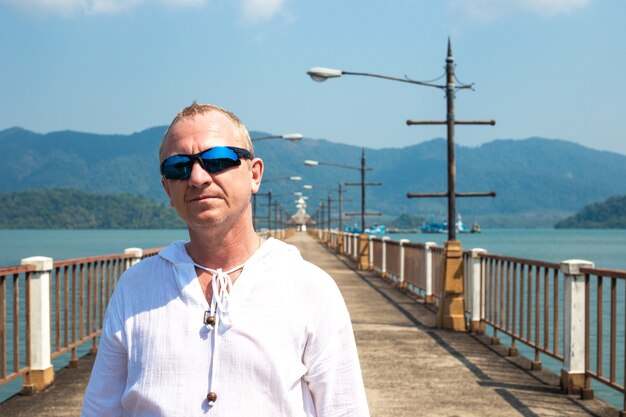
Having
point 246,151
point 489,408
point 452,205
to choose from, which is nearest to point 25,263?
point 489,408

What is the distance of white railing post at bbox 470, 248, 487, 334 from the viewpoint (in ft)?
41.8

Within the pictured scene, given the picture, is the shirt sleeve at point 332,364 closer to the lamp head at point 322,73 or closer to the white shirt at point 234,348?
the white shirt at point 234,348

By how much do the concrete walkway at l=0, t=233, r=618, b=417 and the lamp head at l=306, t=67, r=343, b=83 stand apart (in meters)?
8.04

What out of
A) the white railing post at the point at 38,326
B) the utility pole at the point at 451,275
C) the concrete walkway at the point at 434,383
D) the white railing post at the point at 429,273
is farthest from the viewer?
the white railing post at the point at 429,273

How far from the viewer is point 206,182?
227 centimetres

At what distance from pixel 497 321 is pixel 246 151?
10112 millimetres

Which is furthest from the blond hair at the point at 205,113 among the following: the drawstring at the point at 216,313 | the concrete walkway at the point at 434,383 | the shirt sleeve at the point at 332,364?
the concrete walkway at the point at 434,383

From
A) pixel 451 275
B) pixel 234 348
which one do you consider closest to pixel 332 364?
pixel 234 348

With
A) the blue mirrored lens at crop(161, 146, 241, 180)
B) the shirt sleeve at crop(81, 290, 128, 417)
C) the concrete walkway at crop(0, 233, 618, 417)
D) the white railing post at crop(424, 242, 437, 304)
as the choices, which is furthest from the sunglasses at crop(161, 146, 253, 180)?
the white railing post at crop(424, 242, 437, 304)

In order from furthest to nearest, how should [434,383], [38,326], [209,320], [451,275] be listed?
[451,275] → [434,383] → [38,326] → [209,320]

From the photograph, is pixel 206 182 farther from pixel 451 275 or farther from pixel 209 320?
pixel 451 275

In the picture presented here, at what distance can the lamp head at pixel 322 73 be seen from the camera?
19797mm

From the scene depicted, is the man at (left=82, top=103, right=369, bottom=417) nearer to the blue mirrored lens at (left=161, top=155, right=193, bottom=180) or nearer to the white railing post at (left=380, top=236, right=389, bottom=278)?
the blue mirrored lens at (left=161, top=155, right=193, bottom=180)

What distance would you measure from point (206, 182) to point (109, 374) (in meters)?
0.58
